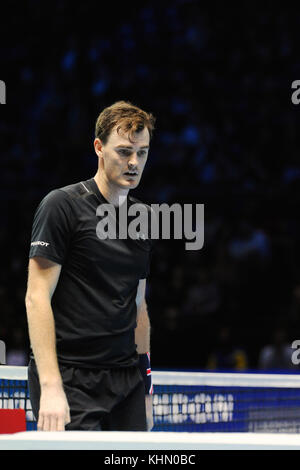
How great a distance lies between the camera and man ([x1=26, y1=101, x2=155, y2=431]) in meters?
2.09

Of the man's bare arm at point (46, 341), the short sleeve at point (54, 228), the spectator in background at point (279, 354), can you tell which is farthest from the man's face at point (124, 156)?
the spectator in background at point (279, 354)

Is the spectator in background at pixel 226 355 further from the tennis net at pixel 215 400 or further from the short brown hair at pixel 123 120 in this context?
the short brown hair at pixel 123 120

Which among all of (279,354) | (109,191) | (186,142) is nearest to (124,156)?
(109,191)

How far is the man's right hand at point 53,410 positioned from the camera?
193cm

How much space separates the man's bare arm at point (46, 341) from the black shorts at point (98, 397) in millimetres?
157

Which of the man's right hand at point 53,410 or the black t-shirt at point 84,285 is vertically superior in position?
the black t-shirt at point 84,285

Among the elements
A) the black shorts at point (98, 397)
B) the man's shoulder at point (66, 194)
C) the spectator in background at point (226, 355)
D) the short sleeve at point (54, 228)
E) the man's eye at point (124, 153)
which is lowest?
the spectator in background at point (226, 355)

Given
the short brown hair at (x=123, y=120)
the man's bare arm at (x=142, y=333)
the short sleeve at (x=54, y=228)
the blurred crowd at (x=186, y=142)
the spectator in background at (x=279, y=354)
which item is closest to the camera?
the short sleeve at (x=54, y=228)

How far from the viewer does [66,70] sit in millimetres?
9430

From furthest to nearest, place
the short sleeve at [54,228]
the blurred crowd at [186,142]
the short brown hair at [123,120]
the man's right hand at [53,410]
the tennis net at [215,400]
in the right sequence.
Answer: the blurred crowd at [186,142] → the tennis net at [215,400] → the short brown hair at [123,120] → the short sleeve at [54,228] → the man's right hand at [53,410]

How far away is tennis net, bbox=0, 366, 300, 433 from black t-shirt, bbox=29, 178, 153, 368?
0.78 meters

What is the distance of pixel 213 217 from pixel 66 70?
262cm

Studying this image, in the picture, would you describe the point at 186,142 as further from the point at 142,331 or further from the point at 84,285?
the point at 84,285
